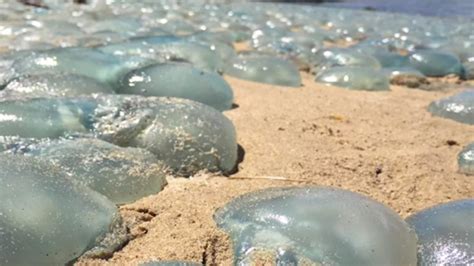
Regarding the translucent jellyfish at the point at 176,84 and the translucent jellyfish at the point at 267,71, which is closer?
the translucent jellyfish at the point at 176,84

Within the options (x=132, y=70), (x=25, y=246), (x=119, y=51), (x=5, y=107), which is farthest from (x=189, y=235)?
(x=119, y=51)

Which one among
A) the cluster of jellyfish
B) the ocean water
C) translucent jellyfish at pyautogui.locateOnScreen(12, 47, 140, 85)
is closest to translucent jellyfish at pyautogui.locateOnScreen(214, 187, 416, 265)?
the cluster of jellyfish

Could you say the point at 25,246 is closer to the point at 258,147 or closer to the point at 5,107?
the point at 5,107

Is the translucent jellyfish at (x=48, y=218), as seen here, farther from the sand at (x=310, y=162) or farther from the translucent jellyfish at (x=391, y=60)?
the translucent jellyfish at (x=391, y=60)

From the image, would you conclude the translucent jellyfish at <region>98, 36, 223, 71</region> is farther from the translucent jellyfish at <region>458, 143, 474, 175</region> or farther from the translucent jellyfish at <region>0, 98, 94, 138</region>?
the translucent jellyfish at <region>458, 143, 474, 175</region>

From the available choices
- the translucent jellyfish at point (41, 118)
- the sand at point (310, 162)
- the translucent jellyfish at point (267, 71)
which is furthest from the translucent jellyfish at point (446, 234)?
the translucent jellyfish at point (267, 71)
